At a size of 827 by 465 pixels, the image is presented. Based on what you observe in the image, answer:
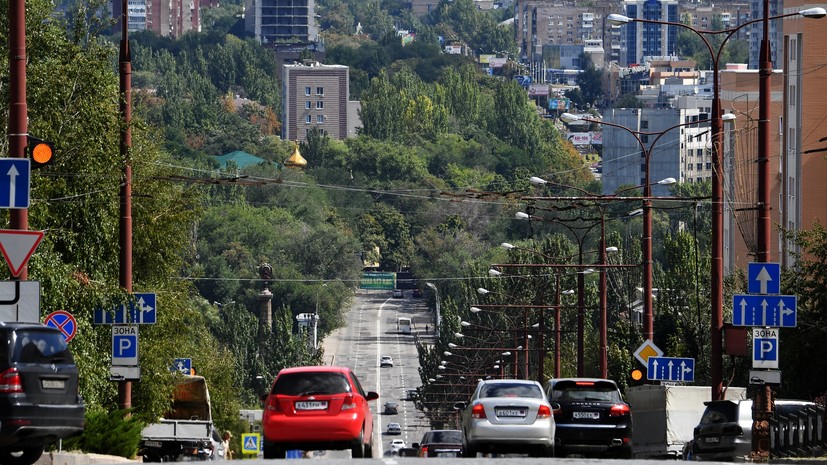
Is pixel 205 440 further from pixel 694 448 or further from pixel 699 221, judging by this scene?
pixel 699 221

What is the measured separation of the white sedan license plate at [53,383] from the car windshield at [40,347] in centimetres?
24

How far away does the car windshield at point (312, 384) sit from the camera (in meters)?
28.5

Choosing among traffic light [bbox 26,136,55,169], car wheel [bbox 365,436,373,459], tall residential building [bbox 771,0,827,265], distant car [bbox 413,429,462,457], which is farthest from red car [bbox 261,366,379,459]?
tall residential building [bbox 771,0,827,265]

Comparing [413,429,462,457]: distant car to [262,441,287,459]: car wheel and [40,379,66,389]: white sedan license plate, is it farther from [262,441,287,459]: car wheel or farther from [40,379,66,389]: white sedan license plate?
[40,379,66,389]: white sedan license plate

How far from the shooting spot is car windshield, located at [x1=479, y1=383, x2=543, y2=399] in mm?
29578

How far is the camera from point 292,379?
28812 mm

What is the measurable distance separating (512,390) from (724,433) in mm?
7003

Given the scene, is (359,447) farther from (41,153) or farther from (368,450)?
(41,153)

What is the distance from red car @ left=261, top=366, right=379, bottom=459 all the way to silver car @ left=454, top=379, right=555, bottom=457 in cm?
174

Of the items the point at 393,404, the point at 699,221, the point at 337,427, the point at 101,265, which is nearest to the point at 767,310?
the point at 337,427

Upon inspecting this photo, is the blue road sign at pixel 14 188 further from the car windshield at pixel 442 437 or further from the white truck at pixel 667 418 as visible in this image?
the white truck at pixel 667 418

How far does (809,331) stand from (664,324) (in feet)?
84.9

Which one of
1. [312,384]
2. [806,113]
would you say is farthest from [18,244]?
[806,113]

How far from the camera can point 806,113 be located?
3649 inches
